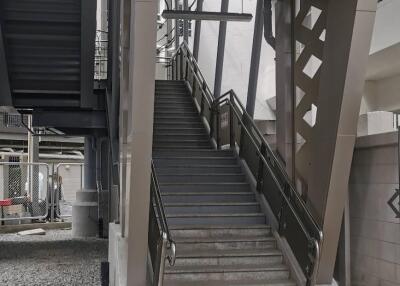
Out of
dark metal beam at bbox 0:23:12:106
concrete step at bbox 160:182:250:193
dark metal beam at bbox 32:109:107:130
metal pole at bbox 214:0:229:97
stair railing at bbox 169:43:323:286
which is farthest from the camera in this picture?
metal pole at bbox 214:0:229:97

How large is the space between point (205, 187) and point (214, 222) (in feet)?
2.93

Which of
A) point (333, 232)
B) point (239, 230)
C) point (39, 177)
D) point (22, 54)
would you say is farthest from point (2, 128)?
point (333, 232)

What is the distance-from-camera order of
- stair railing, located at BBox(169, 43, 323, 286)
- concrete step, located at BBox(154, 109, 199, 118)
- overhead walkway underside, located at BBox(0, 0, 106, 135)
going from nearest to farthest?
1. stair railing, located at BBox(169, 43, 323, 286)
2. overhead walkway underside, located at BBox(0, 0, 106, 135)
3. concrete step, located at BBox(154, 109, 199, 118)

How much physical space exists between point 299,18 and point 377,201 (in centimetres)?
282

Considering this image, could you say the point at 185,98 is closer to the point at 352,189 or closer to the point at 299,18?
the point at 299,18

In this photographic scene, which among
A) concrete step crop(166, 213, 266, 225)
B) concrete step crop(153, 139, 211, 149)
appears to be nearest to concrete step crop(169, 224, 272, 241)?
concrete step crop(166, 213, 266, 225)

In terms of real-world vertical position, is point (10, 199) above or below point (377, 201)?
below

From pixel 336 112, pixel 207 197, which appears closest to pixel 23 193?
pixel 207 197

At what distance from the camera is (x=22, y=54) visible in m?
9.30

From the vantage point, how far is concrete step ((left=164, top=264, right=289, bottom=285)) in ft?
19.8

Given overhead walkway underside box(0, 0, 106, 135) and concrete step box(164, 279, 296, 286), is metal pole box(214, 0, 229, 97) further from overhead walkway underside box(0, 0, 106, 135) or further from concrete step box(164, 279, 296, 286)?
concrete step box(164, 279, 296, 286)

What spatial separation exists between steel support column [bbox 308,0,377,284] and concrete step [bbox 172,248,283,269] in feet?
2.51

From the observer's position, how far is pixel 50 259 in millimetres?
9969

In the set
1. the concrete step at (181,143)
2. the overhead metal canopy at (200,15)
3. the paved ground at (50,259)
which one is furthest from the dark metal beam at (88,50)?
the paved ground at (50,259)
